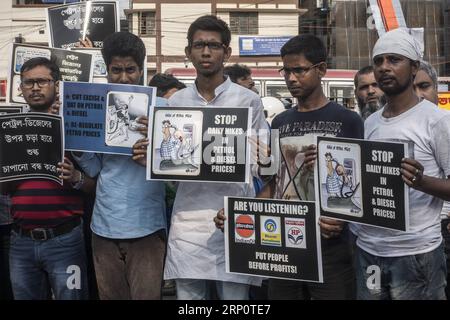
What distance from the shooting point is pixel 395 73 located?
3.31 meters

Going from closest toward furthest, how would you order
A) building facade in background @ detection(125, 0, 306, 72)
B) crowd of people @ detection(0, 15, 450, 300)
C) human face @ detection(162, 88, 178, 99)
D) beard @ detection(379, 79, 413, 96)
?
crowd of people @ detection(0, 15, 450, 300), beard @ detection(379, 79, 413, 96), human face @ detection(162, 88, 178, 99), building facade in background @ detection(125, 0, 306, 72)

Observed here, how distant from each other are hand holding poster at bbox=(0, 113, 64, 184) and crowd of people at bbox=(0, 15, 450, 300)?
0.25ft

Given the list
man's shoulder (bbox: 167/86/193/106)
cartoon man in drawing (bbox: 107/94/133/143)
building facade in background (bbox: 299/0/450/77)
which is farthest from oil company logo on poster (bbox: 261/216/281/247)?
building facade in background (bbox: 299/0/450/77)

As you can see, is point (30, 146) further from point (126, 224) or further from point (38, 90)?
point (126, 224)

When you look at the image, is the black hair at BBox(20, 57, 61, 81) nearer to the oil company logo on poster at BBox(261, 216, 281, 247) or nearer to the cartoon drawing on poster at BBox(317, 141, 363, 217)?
the oil company logo on poster at BBox(261, 216, 281, 247)

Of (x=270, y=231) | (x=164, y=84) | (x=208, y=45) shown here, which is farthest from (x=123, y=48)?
(x=164, y=84)

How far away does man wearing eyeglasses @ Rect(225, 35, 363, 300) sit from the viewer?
347 cm

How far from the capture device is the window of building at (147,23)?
32781 millimetres

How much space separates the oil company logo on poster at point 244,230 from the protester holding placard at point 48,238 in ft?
3.38

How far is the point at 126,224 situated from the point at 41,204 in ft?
1.95

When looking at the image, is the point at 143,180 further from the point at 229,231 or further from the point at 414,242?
the point at 414,242

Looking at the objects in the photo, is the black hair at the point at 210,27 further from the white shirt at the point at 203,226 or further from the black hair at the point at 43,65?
the black hair at the point at 43,65

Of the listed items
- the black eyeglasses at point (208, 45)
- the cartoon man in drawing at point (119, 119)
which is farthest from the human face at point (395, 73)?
the cartoon man in drawing at point (119, 119)

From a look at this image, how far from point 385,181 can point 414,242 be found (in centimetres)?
34
